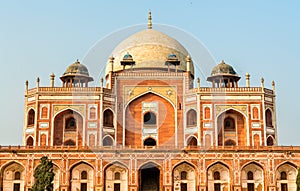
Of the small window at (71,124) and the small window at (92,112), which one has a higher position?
the small window at (92,112)

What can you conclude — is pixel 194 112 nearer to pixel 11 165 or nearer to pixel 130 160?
pixel 130 160

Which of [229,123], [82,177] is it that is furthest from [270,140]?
[82,177]

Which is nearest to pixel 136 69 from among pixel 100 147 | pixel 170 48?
pixel 170 48

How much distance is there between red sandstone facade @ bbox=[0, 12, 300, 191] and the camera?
1534 inches

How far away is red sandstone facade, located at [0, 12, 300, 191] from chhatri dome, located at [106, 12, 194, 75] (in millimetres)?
138

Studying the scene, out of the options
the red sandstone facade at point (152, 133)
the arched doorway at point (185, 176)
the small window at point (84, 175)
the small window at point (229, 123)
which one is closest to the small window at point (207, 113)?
the red sandstone facade at point (152, 133)

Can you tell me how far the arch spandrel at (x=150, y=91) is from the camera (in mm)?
45312

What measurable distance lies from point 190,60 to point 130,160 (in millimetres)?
13658

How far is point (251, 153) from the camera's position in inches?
1542

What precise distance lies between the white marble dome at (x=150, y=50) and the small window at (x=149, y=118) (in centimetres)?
519

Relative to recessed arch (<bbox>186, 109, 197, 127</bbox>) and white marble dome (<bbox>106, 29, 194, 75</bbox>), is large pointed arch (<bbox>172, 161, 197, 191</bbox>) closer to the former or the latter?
recessed arch (<bbox>186, 109, 197, 127</bbox>)

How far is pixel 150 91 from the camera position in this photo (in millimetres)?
45406

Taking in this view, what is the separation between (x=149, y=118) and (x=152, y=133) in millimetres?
1468

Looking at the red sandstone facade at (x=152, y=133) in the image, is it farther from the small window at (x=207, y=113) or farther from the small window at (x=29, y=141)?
the small window at (x=29, y=141)
